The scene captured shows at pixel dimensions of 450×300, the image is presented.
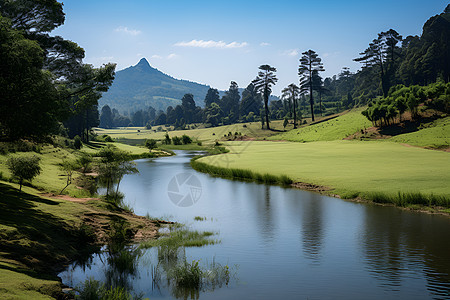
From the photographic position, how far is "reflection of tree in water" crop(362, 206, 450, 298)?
42.1ft

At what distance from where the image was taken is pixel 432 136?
5628cm

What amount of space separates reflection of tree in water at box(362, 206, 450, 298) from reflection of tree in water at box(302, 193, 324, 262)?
7.67 feet

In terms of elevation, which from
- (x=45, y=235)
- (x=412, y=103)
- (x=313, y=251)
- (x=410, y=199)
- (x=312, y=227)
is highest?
(x=412, y=103)

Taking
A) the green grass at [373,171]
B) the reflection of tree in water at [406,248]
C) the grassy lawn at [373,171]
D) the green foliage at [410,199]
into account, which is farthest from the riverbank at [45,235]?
the grassy lawn at [373,171]

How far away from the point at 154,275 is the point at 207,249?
12.7ft

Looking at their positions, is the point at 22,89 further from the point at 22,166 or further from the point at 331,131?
the point at 331,131

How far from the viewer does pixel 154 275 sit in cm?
1349

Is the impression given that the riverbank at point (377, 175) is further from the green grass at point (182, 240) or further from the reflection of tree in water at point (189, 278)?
the reflection of tree in water at point (189, 278)

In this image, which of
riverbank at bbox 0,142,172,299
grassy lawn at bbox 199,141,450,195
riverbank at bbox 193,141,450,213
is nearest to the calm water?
riverbank at bbox 0,142,172,299

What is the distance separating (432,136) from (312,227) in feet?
156

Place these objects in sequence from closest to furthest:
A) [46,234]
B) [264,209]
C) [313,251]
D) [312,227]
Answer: [46,234], [313,251], [312,227], [264,209]

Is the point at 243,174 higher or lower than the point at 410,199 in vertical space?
higher

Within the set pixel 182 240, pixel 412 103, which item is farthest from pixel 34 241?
pixel 412 103

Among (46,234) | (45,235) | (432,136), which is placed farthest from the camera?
(432,136)
